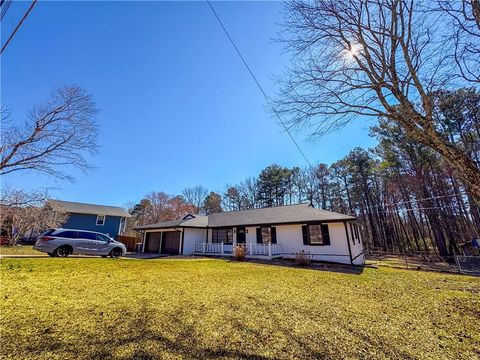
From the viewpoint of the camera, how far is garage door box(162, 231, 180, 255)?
18.5m

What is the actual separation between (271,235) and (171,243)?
9.12 m

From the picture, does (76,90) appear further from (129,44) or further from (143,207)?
(143,207)

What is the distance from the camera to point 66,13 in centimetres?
665

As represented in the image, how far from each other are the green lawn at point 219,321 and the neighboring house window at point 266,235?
10.1 metres

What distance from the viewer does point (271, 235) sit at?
16375 mm

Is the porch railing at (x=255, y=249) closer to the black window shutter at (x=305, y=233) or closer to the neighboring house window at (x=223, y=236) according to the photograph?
the neighboring house window at (x=223, y=236)

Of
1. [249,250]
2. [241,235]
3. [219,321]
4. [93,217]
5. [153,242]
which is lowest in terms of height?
[219,321]

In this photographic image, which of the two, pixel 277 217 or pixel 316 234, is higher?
pixel 277 217

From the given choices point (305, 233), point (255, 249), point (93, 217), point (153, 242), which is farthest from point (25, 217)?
point (305, 233)

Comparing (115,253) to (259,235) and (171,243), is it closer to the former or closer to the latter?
(171,243)

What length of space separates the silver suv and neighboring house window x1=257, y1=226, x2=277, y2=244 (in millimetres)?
9729

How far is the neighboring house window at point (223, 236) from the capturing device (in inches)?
737

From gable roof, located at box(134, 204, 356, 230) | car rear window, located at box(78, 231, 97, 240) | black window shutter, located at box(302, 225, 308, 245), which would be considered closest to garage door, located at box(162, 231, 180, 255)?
gable roof, located at box(134, 204, 356, 230)

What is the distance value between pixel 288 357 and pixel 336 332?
123cm
